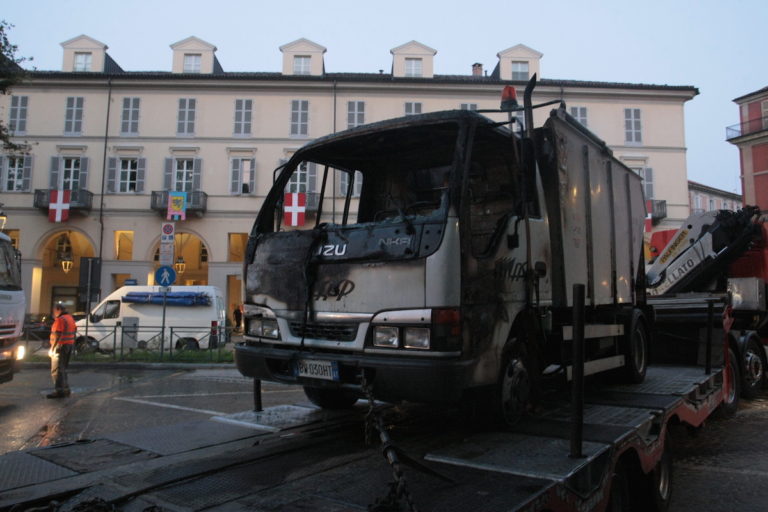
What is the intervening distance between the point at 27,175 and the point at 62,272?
641cm

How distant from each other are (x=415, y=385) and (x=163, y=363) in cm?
1400

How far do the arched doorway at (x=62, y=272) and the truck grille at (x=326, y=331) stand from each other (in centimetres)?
3308

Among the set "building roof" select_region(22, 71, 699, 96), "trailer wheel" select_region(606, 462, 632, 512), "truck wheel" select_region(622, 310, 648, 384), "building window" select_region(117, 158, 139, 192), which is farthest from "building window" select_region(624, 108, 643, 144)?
"trailer wheel" select_region(606, 462, 632, 512)

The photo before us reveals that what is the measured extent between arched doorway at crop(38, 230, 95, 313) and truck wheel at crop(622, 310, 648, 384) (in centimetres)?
3312

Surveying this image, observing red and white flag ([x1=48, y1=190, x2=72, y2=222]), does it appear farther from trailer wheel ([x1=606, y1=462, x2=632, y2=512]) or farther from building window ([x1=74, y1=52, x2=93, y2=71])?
trailer wheel ([x1=606, y1=462, x2=632, y2=512])

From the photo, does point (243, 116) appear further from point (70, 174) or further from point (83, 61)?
point (83, 61)

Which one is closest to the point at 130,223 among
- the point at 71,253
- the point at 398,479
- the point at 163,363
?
the point at 71,253

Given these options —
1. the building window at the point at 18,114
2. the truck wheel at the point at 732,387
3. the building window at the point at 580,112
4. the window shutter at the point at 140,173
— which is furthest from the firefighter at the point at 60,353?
the building window at the point at 580,112

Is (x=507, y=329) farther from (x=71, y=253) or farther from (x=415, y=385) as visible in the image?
(x=71, y=253)

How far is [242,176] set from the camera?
31188mm

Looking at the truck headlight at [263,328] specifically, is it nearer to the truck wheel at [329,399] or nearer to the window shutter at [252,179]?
the truck wheel at [329,399]

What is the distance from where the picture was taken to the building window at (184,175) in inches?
1224

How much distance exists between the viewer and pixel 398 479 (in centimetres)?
252

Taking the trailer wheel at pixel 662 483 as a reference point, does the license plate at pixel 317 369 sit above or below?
above
